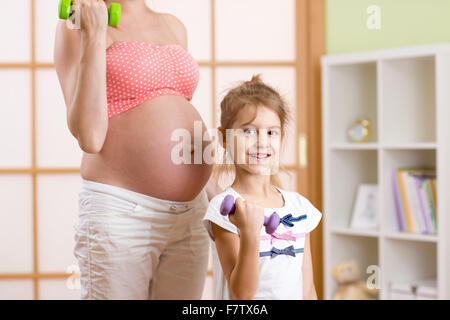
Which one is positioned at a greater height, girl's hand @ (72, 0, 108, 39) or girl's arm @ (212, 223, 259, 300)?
girl's hand @ (72, 0, 108, 39)

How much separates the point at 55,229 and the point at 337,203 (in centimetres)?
109

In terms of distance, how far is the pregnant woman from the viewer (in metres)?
0.99

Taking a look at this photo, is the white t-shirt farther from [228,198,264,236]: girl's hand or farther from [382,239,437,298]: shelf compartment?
[382,239,437,298]: shelf compartment

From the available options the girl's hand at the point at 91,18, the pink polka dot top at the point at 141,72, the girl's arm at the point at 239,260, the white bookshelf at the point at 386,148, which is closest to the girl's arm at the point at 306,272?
the girl's arm at the point at 239,260

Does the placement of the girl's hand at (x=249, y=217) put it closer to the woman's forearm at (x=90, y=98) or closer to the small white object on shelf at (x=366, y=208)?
the woman's forearm at (x=90, y=98)

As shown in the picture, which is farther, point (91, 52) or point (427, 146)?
point (427, 146)

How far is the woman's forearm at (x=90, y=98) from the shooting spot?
0.89 metres

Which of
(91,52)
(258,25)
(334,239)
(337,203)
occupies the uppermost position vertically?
(258,25)

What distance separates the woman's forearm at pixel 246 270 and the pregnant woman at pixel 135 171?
0.59 ft

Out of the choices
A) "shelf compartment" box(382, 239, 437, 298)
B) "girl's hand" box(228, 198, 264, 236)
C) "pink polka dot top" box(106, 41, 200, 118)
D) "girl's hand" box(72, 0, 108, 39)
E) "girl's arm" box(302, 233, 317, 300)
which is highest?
"girl's hand" box(72, 0, 108, 39)

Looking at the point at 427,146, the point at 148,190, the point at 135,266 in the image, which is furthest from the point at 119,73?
the point at 427,146

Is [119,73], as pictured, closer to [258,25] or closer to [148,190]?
[148,190]

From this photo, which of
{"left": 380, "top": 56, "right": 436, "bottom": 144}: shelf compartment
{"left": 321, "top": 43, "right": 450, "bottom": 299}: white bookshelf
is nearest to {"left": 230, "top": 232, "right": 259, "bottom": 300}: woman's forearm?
{"left": 321, "top": 43, "right": 450, "bottom": 299}: white bookshelf
